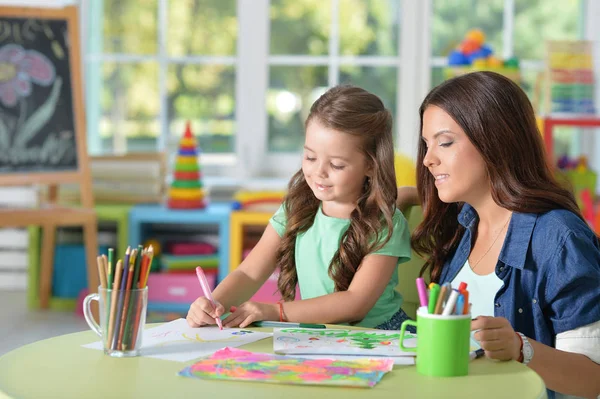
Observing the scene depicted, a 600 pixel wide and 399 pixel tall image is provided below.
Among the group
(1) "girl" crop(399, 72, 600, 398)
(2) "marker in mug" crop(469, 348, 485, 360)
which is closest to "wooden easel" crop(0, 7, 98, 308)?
(1) "girl" crop(399, 72, 600, 398)

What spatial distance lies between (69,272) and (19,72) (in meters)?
0.88

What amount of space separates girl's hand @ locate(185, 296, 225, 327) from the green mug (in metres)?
0.41

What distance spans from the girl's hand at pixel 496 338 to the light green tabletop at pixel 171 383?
2 cm

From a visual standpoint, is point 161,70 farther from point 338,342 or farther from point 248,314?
point 338,342

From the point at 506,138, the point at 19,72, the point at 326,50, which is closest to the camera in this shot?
the point at 506,138

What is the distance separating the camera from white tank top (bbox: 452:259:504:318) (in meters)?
1.60

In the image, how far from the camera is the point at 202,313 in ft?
4.74

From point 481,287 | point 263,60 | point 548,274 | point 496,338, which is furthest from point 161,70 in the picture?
point 496,338

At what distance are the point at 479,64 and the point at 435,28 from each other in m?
0.75

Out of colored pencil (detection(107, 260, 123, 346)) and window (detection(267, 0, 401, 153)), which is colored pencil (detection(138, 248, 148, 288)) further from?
window (detection(267, 0, 401, 153))

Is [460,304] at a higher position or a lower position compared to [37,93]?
lower

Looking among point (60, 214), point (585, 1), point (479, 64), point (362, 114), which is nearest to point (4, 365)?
point (362, 114)

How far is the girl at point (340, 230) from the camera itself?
1.67 m

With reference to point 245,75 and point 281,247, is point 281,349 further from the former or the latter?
point 245,75
